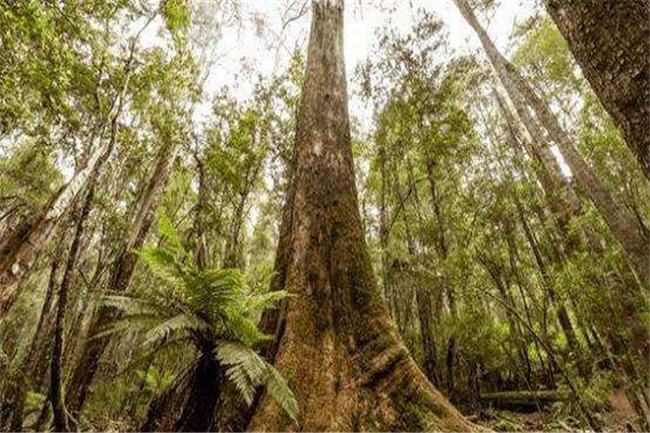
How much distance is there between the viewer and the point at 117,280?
746 centimetres

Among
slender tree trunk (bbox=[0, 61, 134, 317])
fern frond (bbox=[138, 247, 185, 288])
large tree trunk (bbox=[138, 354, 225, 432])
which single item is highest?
slender tree trunk (bbox=[0, 61, 134, 317])

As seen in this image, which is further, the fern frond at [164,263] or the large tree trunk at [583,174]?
the large tree trunk at [583,174]

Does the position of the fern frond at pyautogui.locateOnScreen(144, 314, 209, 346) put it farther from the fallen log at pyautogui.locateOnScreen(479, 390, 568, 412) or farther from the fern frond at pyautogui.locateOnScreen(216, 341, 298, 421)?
the fallen log at pyautogui.locateOnScreen(479, 390, 568, 412)

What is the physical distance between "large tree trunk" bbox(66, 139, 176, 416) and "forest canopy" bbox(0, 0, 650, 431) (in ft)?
0.12

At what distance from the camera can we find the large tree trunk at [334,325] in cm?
323

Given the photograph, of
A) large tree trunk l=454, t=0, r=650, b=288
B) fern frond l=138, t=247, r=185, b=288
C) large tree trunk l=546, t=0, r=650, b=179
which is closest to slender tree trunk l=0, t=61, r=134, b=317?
fern frond l=138, t=247, r=185, b=288

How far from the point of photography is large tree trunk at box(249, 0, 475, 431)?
10.6 feet

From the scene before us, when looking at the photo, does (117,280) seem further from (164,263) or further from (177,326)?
(177,326)

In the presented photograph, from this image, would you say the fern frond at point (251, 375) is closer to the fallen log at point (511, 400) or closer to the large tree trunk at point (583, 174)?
the large tree trunk at point (583, 174)

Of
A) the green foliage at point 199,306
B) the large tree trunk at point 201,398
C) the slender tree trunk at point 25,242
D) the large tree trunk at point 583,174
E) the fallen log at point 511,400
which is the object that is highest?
the large tree trunk at point 583,174

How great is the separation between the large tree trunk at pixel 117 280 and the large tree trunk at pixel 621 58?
15.6ft

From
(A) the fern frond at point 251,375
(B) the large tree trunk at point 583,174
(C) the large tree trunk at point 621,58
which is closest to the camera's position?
(C) the large tree trunk at point 621,58

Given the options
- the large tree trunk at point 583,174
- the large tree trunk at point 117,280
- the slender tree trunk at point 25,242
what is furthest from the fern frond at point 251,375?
the large tree trunk at point 583,174

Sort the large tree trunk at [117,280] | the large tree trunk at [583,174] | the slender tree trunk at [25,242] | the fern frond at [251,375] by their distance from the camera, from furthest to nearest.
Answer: the large tree trunk at [117,280] → the large tree trunk at [583,174] → the slender tree trunk at [25,242] → the fern frond at [251,375]
